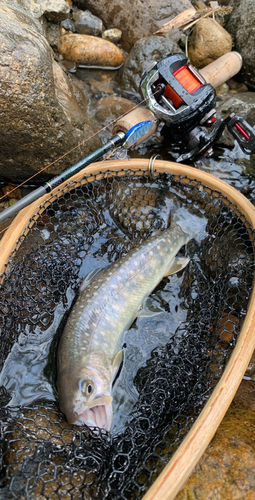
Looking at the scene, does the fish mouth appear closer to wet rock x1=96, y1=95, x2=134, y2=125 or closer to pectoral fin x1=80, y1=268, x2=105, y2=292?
pectoral fin x1=80, y1=268, x2=105, y2=292

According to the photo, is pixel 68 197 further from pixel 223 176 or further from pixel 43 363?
pixel 223 176

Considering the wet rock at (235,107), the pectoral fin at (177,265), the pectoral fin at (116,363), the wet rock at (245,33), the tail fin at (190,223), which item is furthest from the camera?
the wet rock at (245,33)

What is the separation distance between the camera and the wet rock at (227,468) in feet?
7.38

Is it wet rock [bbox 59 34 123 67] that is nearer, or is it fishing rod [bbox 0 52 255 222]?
fishing rod [bbox 0 52 255 222]

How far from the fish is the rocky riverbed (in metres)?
0.90

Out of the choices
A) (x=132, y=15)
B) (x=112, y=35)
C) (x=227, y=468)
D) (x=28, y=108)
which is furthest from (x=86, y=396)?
(x=132, y=15)

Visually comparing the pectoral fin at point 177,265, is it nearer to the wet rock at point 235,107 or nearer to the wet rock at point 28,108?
the wet rock at point 28,108

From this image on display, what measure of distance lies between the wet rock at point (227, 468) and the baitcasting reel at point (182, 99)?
9.29 feet

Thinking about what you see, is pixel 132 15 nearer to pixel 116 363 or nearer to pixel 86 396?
pixel 116 363

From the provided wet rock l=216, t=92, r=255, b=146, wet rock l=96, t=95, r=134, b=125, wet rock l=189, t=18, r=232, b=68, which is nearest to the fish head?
wet rock l=216, t=92, r=255, b=146

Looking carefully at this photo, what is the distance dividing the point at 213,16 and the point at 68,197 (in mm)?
5025

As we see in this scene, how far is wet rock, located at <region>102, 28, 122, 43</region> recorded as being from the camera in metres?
6.04

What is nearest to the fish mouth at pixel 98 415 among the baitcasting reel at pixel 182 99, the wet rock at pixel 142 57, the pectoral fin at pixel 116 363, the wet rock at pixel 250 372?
the pectoral fin at pixel 116 363

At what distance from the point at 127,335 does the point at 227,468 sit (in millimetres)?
1348
